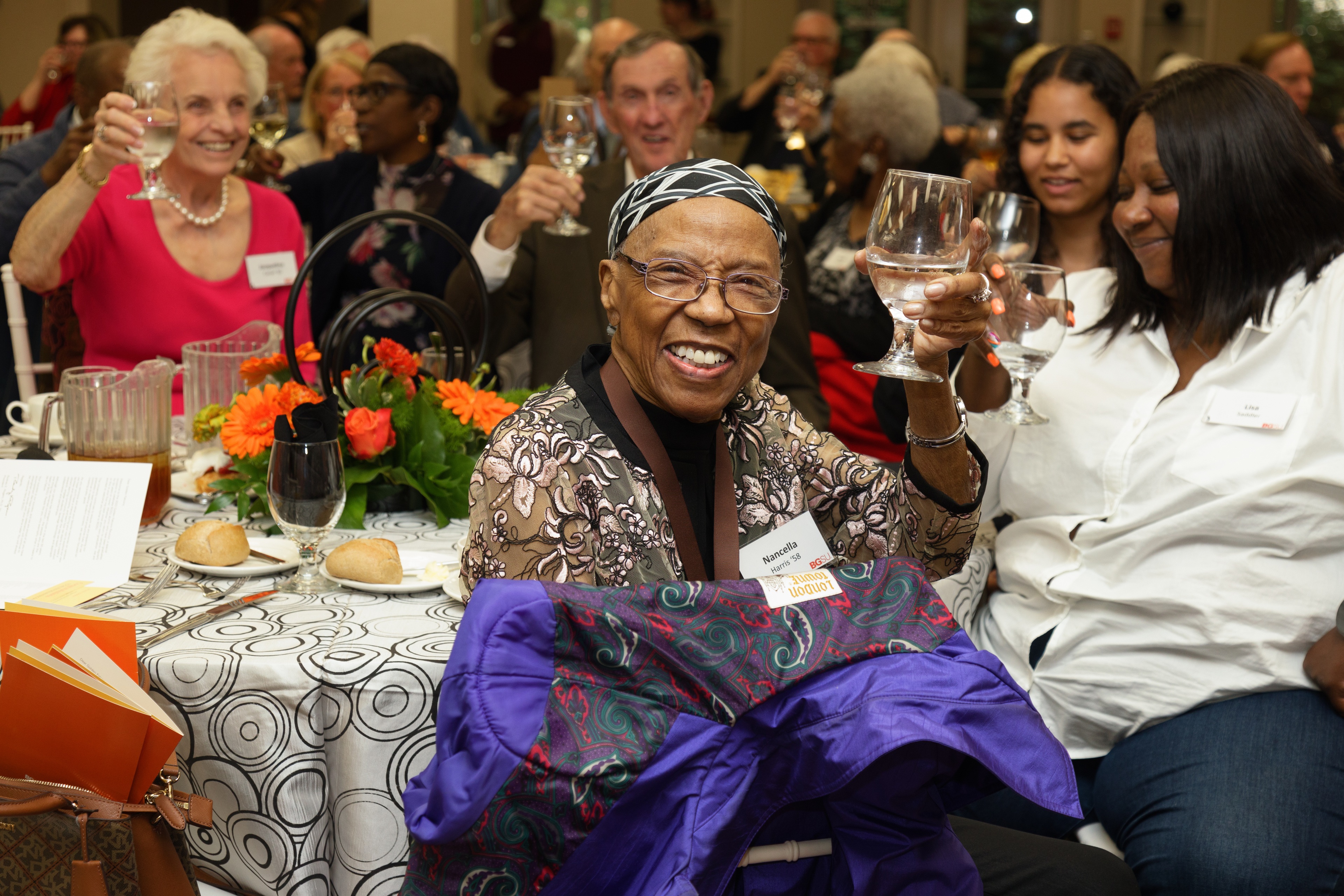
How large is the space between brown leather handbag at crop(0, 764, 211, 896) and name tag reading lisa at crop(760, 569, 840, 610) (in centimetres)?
66

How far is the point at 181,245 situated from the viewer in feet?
9.98

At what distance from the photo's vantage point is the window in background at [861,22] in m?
10.1

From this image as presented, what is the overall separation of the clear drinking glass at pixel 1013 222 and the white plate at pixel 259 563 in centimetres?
147

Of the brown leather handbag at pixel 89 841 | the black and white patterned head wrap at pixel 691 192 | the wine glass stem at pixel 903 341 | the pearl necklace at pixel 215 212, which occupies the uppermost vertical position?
the black and white patterned head wrap at pixel 691 192

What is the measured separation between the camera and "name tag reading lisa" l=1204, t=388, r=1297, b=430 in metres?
1.86

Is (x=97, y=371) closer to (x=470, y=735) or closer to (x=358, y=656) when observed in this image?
(x=358, y=656)

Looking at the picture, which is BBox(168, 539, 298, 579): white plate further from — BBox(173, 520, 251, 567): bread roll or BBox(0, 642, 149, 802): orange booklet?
BBox(0, 642, 149, 802): orange booklet

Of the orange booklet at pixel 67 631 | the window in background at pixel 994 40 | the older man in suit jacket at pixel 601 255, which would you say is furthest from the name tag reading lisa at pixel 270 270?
the window in background at pixel 994 40

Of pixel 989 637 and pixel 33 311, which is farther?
pixel 33 311

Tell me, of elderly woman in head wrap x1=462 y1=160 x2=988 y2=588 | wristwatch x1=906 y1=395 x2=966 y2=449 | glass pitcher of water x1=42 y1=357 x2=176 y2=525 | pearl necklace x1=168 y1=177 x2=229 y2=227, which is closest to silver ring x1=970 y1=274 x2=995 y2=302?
elderly woman in head wrap x1=462 y1=160 x2=988 y2=588

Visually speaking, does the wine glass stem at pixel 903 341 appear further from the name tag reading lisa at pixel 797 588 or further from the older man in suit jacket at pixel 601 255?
the older man in suit jacket at pixel 601 255

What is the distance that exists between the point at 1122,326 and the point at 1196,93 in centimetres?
43

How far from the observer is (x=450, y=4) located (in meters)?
7.34

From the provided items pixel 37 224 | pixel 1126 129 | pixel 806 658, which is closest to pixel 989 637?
pixel 1126 129
